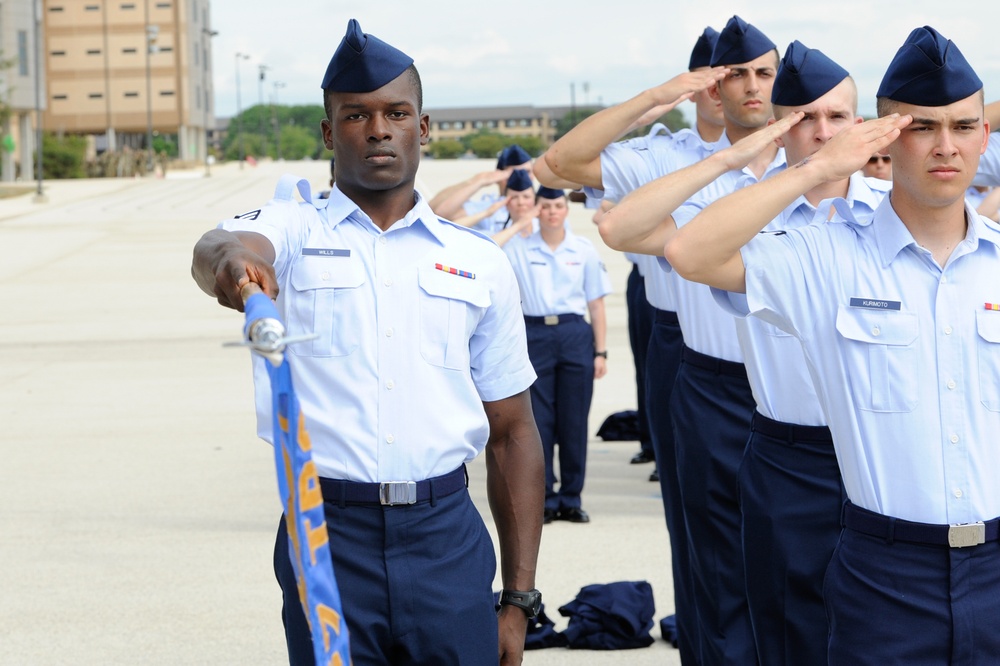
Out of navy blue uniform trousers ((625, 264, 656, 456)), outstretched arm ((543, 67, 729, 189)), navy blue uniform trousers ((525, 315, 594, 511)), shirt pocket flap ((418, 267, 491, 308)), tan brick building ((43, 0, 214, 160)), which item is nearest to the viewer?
shirt pocket flap ((418, 267, 491, 308))

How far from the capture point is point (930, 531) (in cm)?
322

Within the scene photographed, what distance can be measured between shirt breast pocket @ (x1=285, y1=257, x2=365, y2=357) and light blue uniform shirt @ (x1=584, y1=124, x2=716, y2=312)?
2.47 meters

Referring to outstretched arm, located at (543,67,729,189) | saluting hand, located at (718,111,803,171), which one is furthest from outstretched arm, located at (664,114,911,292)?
outstretched arm, located at (543,67,729,189)

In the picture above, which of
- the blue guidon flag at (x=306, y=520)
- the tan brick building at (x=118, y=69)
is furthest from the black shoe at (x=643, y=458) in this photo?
the tan brick building at (x=118, y=69)

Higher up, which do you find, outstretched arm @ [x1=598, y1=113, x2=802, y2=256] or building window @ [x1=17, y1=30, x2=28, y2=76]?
building window @ [x1=17, y1=30, x2=28, y2=76]

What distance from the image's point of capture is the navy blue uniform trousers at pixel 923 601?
3182mm

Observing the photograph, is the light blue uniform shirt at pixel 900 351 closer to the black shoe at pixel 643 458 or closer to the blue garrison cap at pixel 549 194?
the blue garrison cap at pixel 549 194

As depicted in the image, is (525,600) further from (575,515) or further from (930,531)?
(575,515)

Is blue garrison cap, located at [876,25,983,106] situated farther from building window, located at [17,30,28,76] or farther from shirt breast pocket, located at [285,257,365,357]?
building window, located at [17,30,28,76]

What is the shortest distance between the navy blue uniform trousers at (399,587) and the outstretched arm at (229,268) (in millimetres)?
672

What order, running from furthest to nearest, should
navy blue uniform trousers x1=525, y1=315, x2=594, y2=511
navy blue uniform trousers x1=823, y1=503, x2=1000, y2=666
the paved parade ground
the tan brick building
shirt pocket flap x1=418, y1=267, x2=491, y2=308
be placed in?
the tan brick building < navy blue uniform trousers x1=525, y1=315, x2=594, y2=511 < the paved parade ground < shirt pocket flap x1=418, y1=267, x2=491, y2=308 < navy blue uniform trousers x1=823, y1=503, x2=1000, y2=666

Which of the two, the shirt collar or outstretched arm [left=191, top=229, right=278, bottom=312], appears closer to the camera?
outstretched arm [left=191, top=229, right=278, bottom=312]

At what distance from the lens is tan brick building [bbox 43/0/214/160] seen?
11619 cm

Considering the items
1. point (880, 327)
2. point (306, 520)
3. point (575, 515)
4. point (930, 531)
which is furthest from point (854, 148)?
point (575, 515)
